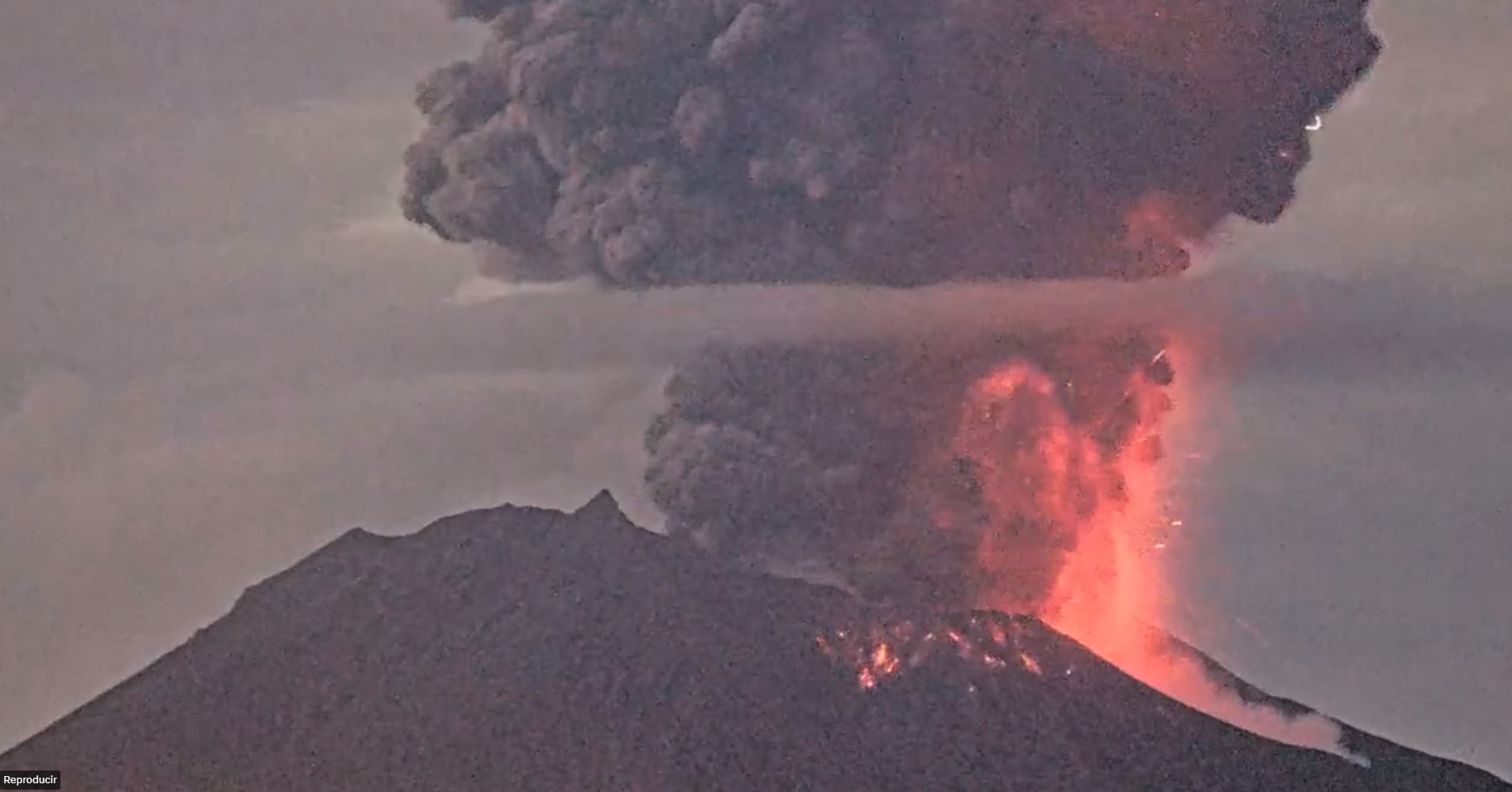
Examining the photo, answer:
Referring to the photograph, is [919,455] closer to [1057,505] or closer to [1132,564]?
[1057,505]

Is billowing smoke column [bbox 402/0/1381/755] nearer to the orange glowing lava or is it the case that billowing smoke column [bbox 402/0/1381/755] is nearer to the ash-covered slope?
the orange glowing lava

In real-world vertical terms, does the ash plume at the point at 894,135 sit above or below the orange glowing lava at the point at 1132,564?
above

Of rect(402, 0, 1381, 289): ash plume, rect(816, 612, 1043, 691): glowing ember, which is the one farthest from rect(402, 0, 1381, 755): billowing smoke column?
rect(816, 612, 1043, 691): glowing ember

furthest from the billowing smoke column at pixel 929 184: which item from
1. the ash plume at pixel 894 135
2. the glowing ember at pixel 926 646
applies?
the glowing ember at pixel 926 646

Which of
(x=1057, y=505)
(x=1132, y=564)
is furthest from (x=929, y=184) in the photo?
(x=1132, y=564)

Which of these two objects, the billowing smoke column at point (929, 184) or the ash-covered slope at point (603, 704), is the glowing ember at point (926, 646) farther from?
the billowing smoke column at point (929, 184)
